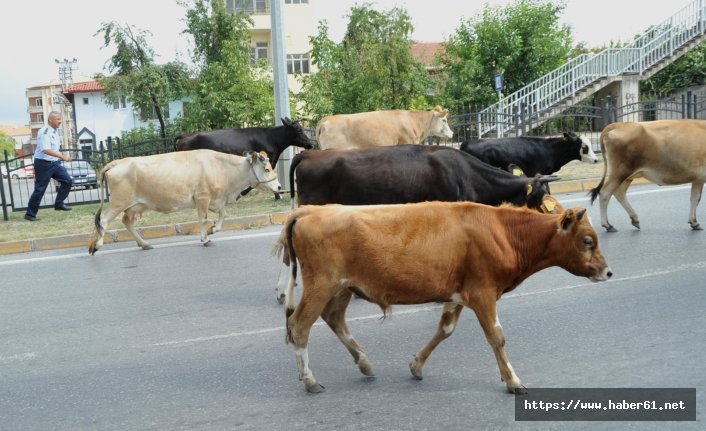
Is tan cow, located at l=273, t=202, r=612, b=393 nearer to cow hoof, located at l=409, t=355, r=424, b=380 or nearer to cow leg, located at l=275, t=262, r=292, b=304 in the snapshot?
cow hoof, located at l=409, t=355, r=424, b=380

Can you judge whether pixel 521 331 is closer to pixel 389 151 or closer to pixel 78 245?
pixel 389 151

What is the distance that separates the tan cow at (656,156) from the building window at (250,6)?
32995mm

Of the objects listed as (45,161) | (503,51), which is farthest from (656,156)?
(503,51)

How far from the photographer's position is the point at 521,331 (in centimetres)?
558

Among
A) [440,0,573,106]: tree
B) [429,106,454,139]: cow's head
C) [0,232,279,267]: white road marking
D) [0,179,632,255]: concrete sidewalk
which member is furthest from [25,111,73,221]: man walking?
[440,0,573,106]: tree

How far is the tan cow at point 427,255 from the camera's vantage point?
4.35 m

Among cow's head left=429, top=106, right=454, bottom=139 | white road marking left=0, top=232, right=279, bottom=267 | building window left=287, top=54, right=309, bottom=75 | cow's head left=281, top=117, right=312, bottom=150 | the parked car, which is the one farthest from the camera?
building window left=287, top=54, right=309, bottom=75

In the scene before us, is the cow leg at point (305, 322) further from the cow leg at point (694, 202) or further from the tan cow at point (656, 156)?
the cow leg at point (694, 202)

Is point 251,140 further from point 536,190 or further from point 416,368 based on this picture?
point 416,368

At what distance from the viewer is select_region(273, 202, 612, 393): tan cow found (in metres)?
4.35

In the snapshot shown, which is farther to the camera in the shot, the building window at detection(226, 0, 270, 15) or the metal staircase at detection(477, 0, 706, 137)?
the building window at detection(226, 0, 270, 15)

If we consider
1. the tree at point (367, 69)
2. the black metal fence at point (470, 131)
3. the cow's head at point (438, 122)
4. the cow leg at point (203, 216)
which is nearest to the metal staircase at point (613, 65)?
the black metal fence at point (470, 131)

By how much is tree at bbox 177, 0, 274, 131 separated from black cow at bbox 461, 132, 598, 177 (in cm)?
1456

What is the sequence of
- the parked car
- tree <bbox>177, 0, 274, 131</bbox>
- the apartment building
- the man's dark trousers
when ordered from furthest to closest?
the apartment building < tree <bbox>177, 0, 274, 131</bbox> < the parked car < the man's dark trousers
